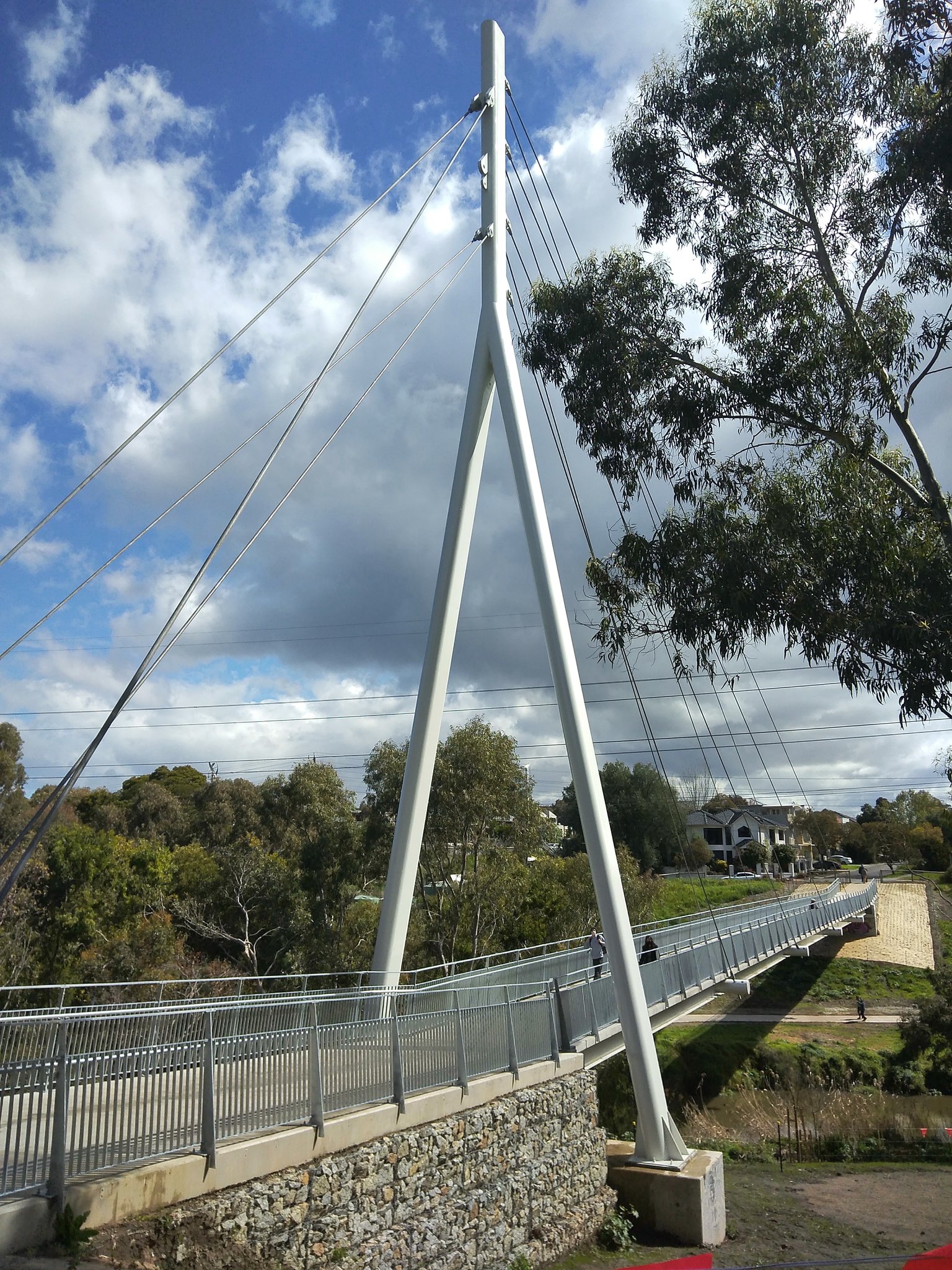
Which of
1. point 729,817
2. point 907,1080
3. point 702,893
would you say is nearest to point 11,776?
point 702,893

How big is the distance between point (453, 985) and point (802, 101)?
13.7 metres

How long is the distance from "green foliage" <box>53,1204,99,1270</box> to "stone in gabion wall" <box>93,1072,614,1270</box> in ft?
0.41

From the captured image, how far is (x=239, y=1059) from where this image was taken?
7.35m

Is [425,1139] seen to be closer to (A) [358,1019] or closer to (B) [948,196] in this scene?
(A) [358,1019]

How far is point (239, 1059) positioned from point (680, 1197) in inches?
311

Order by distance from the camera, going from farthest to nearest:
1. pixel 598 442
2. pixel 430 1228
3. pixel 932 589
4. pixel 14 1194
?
pixel 598 442 → pixel 932 589 → pixel 430 1228 → pixel 14 1194

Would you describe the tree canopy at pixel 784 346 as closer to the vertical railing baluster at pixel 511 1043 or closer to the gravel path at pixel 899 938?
the vertical railing baluster at pixel 511 1043

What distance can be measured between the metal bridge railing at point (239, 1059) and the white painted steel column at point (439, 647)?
884 mm

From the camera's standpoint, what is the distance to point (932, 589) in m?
11.1

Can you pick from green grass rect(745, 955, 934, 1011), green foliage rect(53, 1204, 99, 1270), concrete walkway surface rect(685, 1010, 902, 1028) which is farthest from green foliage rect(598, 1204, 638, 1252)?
Result: green grass rect(745, 955, 934, 1011)

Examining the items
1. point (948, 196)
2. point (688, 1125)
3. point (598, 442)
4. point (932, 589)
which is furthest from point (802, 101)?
point (688, 1125)

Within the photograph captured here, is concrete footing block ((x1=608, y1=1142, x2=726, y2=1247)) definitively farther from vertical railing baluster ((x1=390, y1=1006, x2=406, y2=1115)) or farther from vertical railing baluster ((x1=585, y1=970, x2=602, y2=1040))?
vertical railing baluster ((x1=390, y1=1006, x2=406, y2=1115))

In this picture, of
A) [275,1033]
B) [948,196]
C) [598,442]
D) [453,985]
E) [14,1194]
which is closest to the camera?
[14,1194]

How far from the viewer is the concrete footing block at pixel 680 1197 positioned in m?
12.4
